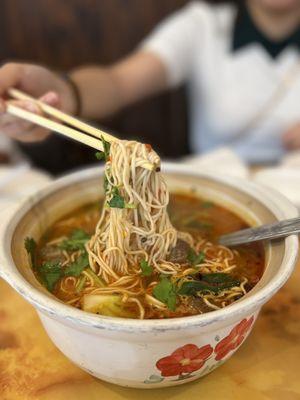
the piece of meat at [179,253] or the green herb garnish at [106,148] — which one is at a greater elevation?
the green herb garnish at [106,148]

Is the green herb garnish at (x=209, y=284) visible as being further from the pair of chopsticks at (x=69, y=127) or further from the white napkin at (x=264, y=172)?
the white napkin at (x=264, y=172)

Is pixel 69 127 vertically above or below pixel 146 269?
above

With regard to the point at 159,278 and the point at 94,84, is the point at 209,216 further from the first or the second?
the point at 94,84

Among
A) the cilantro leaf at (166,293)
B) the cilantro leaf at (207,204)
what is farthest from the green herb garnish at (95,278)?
the cilantro leaf at (207,204)

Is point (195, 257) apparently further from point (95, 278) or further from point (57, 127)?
point (57, 127)

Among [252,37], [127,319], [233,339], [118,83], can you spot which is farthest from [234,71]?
[127,319]

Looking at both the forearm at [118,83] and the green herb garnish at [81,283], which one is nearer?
the green herb garnish at [81,283]
